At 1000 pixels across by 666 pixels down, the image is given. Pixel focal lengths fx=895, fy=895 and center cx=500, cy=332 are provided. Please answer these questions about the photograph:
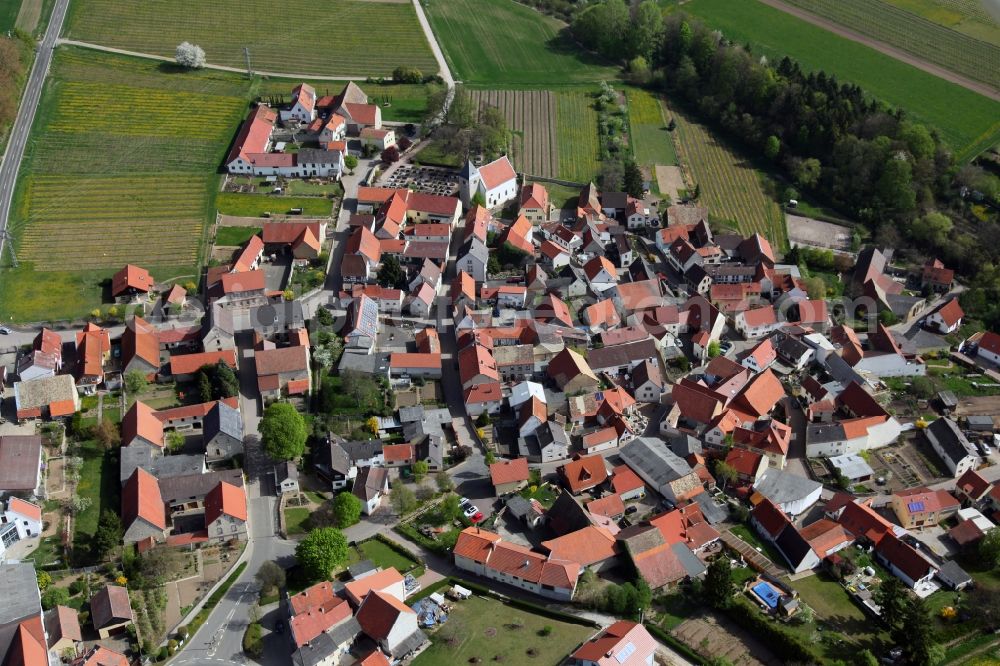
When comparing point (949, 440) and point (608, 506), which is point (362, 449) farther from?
point (949, 440)

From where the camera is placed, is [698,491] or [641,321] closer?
[698,491]

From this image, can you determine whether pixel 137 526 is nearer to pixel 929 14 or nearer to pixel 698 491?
pixel 698 491

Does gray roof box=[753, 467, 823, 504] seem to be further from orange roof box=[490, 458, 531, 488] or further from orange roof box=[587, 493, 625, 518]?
orange roof box=[490, 458, 531, 488]

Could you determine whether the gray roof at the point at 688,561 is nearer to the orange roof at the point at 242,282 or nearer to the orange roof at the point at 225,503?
the orange roof at the point at 225,503

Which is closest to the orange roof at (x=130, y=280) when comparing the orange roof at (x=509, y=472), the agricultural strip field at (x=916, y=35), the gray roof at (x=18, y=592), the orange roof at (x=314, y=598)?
the gray roof at (x=18, y=592)

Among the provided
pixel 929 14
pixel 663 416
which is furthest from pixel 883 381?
pixel 929 14

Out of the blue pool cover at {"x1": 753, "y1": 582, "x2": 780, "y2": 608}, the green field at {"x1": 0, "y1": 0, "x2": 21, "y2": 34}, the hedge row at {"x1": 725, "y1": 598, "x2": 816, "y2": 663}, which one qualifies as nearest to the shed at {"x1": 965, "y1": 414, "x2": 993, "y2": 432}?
the blue pool cover at {"x1": 753, "y1": 582, "x2": 780, "y2": 608}
